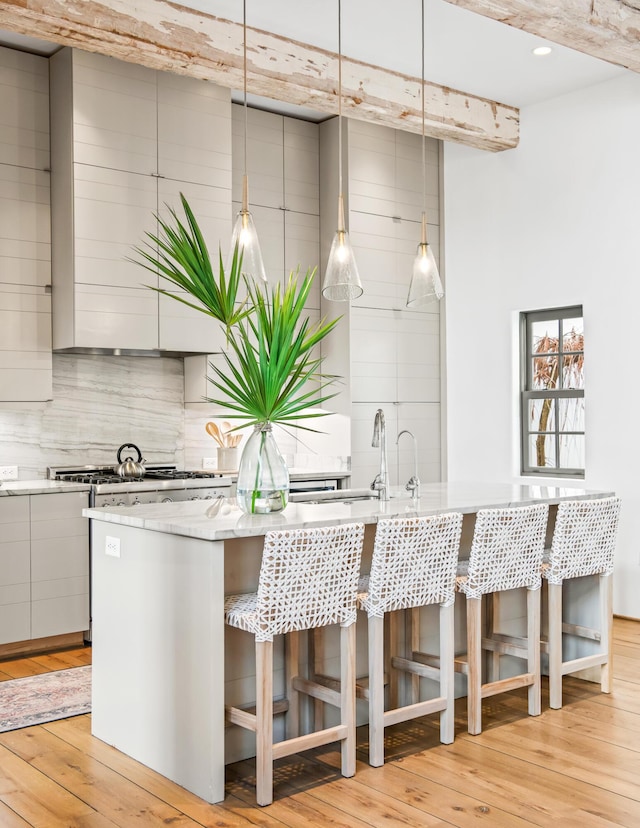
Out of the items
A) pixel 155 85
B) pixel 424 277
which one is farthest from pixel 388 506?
pixel 155 85

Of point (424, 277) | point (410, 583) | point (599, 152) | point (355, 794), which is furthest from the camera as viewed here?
point (599, 152)

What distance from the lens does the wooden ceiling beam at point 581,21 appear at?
416 centimetres

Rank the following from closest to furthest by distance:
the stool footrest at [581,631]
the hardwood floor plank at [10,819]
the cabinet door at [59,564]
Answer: the hardwood floor plank at [10,819], the stool footrest at [581,631], the cabinet door at [59,564]

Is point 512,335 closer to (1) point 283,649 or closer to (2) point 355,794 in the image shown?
(1) point 283,649

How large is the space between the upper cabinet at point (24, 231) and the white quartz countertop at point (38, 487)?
0.49 meters

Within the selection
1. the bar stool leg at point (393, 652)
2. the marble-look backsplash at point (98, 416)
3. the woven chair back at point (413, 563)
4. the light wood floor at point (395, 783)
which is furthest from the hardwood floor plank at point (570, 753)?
the marble-look backsplash at point (98, 416)

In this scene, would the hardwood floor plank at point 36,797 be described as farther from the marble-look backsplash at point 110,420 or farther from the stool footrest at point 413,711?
the marble-look backsplash at point 110,420

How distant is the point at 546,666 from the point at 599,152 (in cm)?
332

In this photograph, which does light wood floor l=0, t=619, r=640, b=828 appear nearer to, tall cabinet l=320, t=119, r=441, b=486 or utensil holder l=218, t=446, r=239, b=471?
utensil holder l=218, t=446, r=239, b=471

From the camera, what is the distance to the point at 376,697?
3332 mm

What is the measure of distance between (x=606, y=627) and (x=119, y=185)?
11.8 ft

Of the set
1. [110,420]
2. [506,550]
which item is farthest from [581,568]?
[110,420]

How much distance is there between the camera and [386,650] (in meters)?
3.88

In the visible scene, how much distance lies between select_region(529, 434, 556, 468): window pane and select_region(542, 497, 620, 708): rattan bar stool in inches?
79.5
